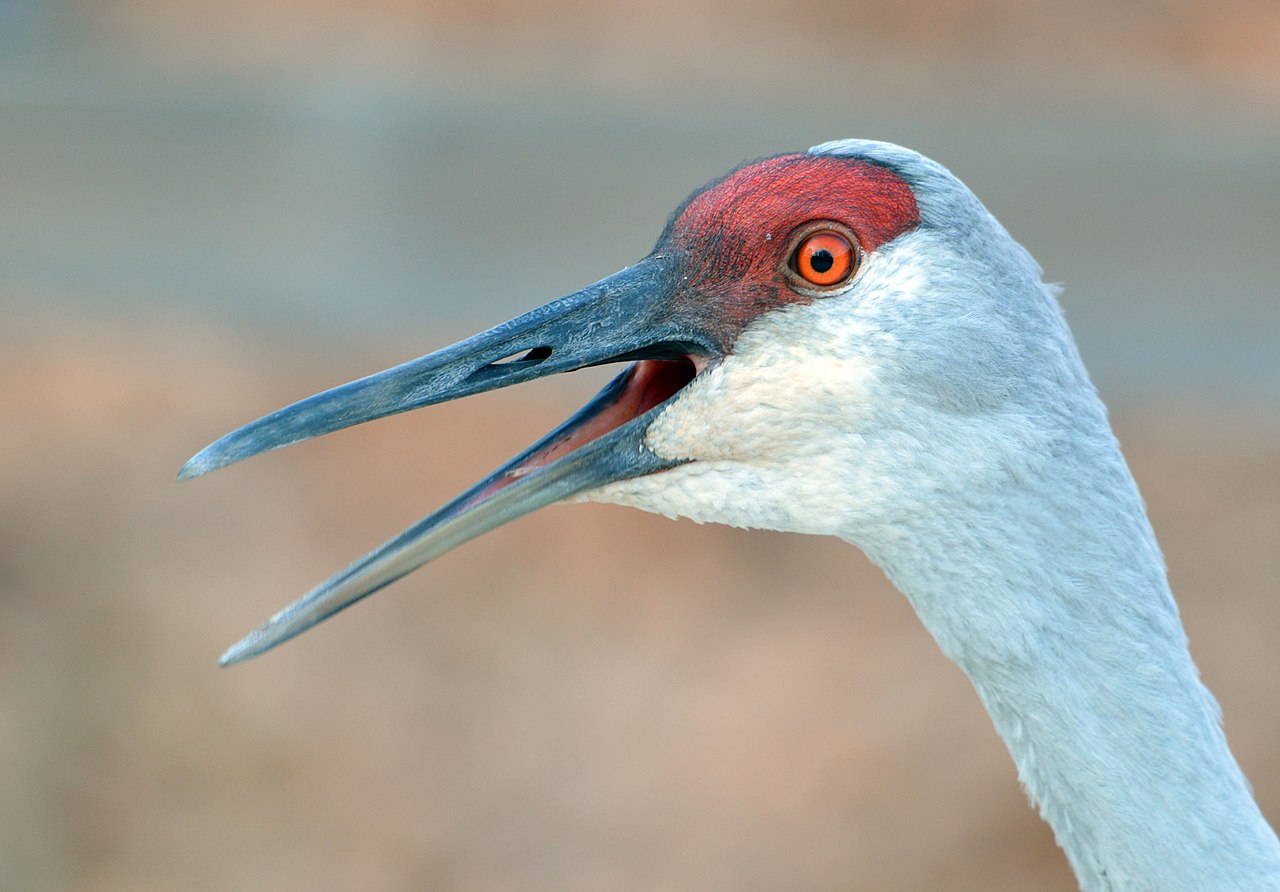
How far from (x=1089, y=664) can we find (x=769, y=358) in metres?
0.70

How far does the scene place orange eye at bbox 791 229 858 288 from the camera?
223cm

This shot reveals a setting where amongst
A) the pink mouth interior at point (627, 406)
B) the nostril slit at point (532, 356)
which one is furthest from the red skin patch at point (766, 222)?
the nostril slit at point (532, 356)

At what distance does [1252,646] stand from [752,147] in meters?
4.80

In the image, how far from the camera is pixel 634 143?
10.4 meters

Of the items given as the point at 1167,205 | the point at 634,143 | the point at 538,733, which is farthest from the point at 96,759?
the point at 1167,205

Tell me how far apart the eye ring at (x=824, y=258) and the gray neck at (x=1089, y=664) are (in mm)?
380

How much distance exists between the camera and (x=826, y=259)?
2.23 metres

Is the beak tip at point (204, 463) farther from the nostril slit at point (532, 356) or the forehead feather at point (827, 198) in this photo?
the forehead feather at point (827, 198)

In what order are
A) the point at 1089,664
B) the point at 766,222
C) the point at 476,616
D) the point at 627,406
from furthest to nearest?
the point at 476,616, the point at 627,406, the point at 766,222, the point at 1089,664

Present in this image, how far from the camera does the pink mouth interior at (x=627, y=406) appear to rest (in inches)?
90.7

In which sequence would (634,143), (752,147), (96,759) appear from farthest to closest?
(634,143) < (752,147) < (96,759)

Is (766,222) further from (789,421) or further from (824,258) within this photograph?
(789,421)

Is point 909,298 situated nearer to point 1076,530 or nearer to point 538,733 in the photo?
point 1076,530

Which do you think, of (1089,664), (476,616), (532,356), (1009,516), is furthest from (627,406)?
(476,616)
